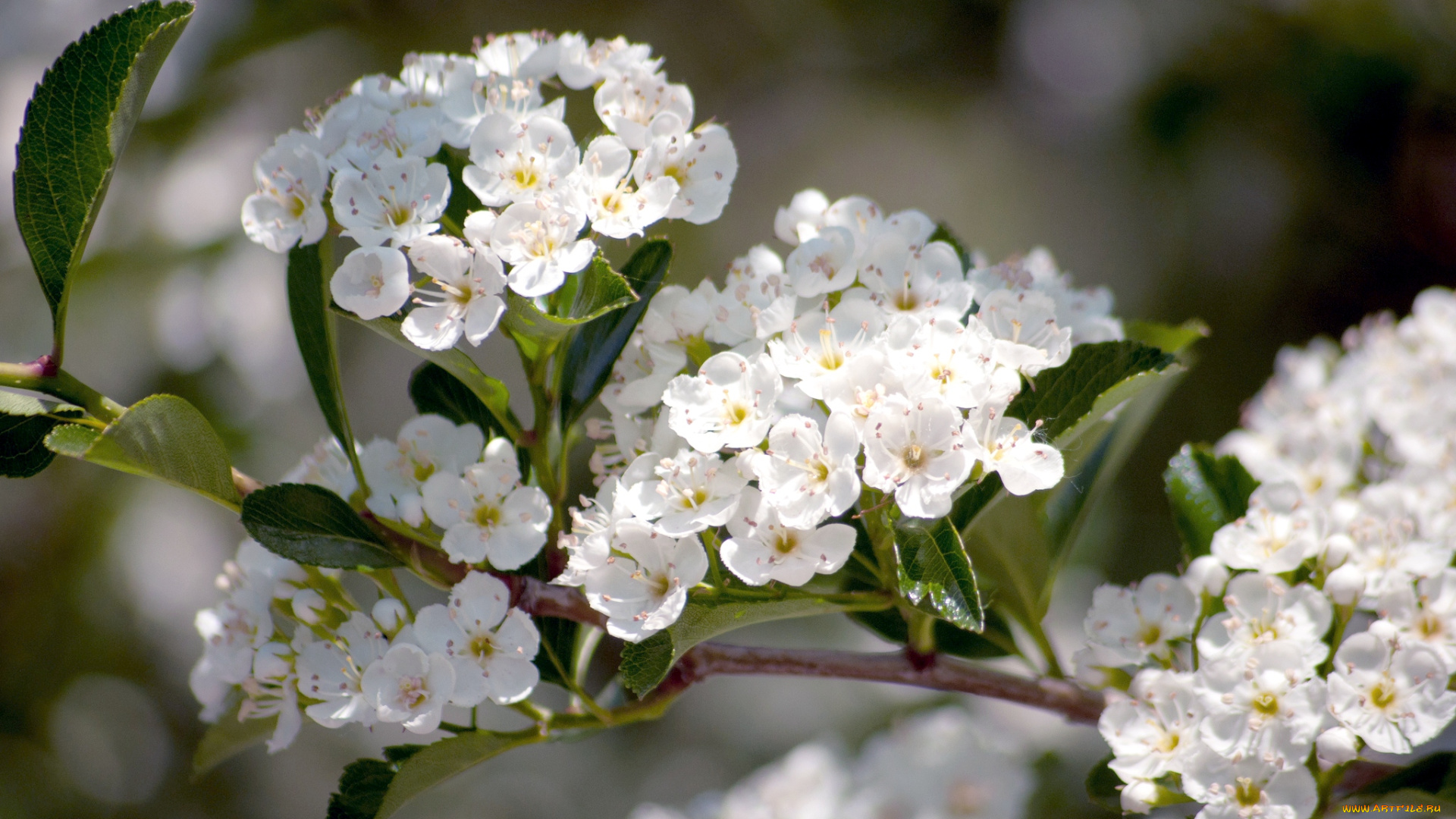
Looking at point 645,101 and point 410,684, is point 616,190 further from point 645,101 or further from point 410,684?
point 410,684

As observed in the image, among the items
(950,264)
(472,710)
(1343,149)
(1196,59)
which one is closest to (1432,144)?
(1343,149)

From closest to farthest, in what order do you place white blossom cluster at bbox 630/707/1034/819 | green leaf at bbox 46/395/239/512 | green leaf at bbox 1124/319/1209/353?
green leaf at bbox 46/395/239/512, green leaf at bbox 1124/319/1209/353, white blossom cluster at bbox 630/707/1034/819

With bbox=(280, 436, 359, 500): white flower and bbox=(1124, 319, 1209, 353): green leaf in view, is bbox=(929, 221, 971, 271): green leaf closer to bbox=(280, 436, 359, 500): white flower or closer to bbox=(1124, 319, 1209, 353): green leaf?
bbox=(1124, 319, 1209, 353): green leaf

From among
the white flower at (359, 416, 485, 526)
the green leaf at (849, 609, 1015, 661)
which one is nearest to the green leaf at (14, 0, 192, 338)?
the white flower at (359, 416, 485, 526)

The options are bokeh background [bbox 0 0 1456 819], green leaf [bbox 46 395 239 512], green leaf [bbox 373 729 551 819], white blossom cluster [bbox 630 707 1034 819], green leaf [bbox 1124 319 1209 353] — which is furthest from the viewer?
bokeh background [bbox 0 0 1456 819]

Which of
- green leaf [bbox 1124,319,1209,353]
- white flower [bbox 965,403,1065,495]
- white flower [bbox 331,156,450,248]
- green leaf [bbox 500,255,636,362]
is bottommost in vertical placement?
green leaf [bbox 1124,319,1209,353]

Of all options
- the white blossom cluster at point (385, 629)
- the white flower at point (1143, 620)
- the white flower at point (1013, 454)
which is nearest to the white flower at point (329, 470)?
the white blossom cluster at point (385, 629)

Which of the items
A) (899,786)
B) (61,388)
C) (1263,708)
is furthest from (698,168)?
(899,786)
